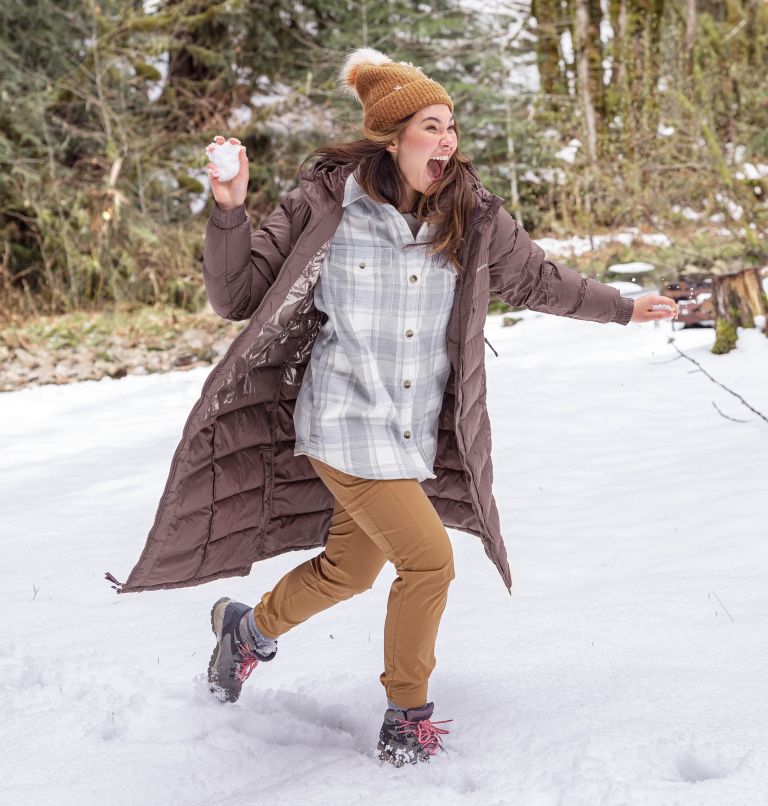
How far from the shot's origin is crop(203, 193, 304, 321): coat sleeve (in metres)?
2.33

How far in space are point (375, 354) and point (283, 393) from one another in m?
0.48

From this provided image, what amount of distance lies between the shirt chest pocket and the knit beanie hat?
344mm

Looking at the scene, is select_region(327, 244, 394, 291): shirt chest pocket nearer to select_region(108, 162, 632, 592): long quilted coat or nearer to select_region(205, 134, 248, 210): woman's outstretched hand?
select_region(108, 162, 632, 592): long quilted coat

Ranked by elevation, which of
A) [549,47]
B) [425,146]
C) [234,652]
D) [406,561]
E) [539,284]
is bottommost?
[234,652]

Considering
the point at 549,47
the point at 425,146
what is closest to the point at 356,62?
the point at 425,146

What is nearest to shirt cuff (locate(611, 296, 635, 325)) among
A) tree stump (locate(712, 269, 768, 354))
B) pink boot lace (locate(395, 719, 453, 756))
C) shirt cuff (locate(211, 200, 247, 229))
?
shirt cuff (locate(211, 200, 247, 229))

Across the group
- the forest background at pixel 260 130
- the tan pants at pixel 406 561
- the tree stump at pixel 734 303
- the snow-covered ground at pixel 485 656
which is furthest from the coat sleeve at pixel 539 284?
the forest background at pixel 260 130

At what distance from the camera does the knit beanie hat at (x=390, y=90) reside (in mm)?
2467

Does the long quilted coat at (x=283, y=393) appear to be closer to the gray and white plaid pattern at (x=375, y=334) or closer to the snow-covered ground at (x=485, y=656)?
the gray and white plaid pattern at (x=375, y=334)

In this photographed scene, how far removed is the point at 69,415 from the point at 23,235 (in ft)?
20.8

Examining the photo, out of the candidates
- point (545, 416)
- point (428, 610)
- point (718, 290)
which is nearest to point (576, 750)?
point (428, 610)

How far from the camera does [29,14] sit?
1352 centimetres

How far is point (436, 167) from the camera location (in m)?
2.52

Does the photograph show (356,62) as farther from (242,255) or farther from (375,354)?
(375,354)
